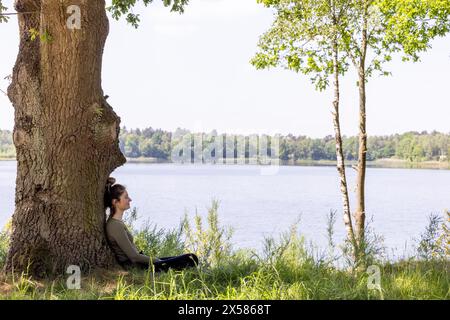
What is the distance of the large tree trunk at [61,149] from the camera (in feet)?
24.6

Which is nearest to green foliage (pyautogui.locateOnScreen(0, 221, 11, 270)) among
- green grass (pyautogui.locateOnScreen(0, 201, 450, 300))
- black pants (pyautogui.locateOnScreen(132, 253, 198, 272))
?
green grass (pyautogui.locateOnScreen(0, 201, 450, 300))

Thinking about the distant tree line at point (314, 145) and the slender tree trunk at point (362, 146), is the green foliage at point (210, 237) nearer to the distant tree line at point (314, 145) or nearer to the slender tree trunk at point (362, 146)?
A: the slender tree trunk at point (362, 146)

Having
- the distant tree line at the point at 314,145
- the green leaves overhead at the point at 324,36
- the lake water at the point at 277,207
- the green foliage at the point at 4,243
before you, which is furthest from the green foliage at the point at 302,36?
the distant tree line at the point at 314,145

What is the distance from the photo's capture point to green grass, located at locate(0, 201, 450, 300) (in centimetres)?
634

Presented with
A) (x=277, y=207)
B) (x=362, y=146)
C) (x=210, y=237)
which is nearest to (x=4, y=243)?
(x=210, y=237)

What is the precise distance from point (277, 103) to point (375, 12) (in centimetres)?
9442

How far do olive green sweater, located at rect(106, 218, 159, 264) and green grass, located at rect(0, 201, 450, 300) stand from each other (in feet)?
0.62

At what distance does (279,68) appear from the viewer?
15.8 m

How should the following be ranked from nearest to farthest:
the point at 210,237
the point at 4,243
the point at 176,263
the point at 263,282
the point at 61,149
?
the point at 263,282
the point at 176,263
the point at 61,149
the point at 4,243
the point at 210,237

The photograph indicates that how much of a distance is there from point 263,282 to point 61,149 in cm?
288

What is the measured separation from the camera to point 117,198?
25.6ft

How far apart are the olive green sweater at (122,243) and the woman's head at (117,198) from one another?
0.17m

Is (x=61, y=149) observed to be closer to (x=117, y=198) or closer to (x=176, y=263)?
(x=117, y=198)
